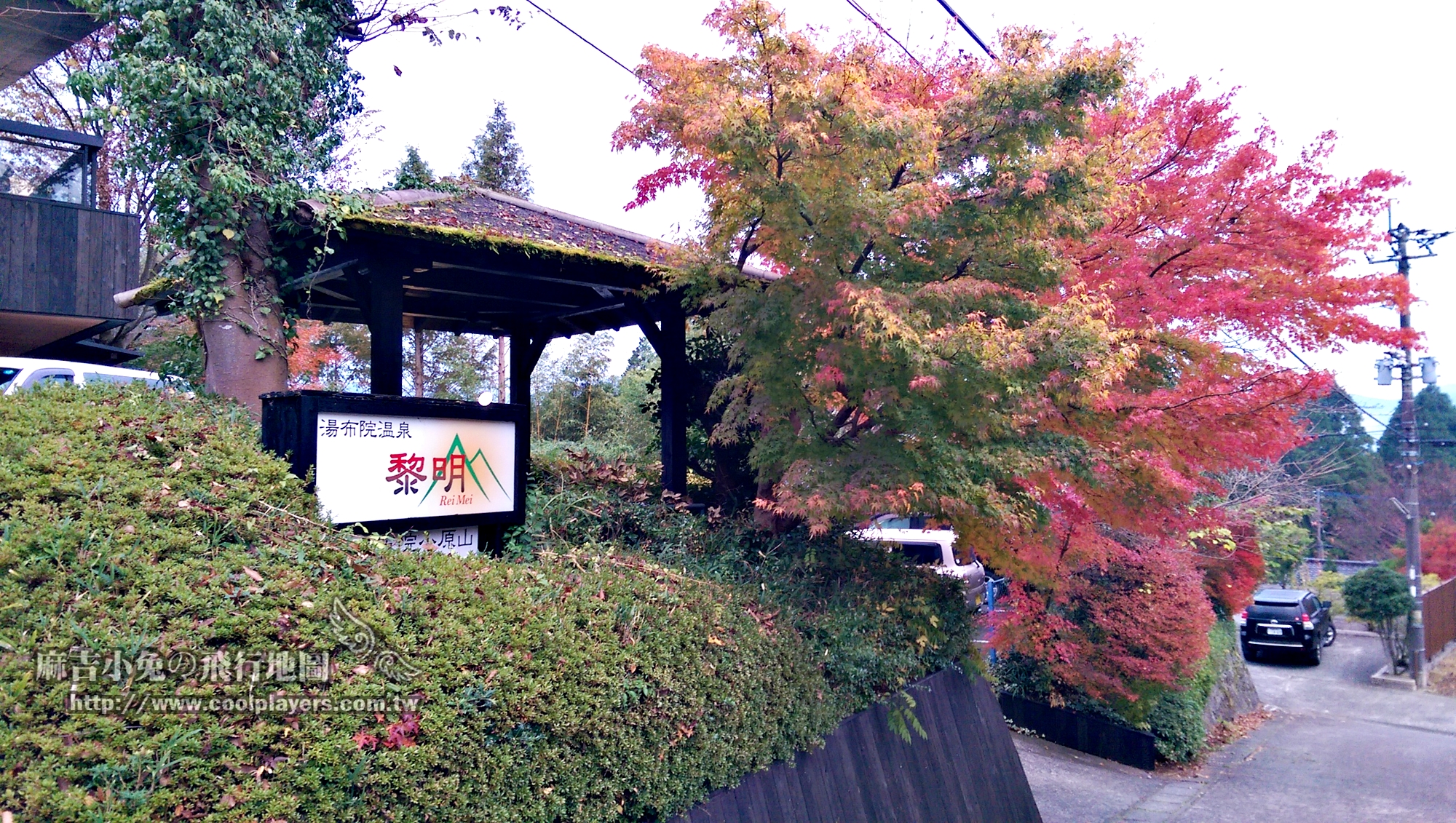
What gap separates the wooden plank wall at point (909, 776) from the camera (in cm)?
557

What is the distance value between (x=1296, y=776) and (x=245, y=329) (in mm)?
13653

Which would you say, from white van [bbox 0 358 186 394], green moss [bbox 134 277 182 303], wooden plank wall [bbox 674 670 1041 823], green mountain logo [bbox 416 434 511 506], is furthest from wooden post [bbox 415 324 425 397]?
wooden plank wall [bbox 674 670 1041 823]

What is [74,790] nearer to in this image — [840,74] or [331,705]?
[331,705]

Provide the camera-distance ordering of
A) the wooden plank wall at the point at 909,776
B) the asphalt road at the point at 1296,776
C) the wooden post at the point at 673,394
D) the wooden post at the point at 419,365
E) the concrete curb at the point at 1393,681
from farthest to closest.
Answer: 1. the wooden post at the point at 419,365
2. the concrete curb at the point at 1393,681
3. the asphalt road at the point at 1296,776
4. the wooden post at the point at 673,394
5. the wooden plank wall at the point at 909,776

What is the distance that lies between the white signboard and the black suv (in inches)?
811

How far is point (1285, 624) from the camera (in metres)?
21.2

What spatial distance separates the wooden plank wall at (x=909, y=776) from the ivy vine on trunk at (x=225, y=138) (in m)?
4.98

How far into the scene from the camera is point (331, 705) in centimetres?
334

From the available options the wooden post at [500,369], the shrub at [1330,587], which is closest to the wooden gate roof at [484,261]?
the wooden post at [500,369]

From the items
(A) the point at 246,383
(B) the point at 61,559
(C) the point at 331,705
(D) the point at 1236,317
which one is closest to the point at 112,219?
(A) the point at 246,383

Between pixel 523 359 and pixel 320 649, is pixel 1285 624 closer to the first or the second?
pixel 523 359

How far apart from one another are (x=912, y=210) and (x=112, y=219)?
11.4 meters

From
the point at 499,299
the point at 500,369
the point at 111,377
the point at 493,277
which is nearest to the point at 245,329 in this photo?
the point at 493,277

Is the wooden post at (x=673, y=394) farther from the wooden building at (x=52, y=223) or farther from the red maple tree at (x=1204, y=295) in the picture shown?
the wooden building at (x=52, y=223)
